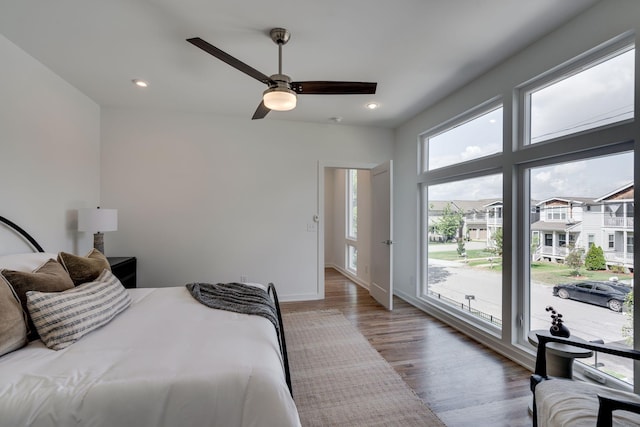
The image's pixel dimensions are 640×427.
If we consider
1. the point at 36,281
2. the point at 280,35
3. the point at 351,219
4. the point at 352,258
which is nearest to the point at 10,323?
the point at 36,281

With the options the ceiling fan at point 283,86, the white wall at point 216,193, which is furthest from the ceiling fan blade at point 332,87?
the white wall at point 216,193

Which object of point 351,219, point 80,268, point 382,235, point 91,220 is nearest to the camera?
point 80,268

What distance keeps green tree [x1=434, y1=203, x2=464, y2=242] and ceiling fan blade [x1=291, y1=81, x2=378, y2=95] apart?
2129mm

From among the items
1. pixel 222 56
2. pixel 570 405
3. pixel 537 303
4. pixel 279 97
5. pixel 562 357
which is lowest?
pixel 562 357

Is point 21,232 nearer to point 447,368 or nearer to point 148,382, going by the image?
point 148,382

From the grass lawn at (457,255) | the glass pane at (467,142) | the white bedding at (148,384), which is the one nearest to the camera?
the white bedding at (148,384)

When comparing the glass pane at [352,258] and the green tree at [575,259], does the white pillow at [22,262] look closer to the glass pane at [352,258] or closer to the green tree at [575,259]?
the green tree at [575,259]

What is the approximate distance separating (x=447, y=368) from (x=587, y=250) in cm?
147

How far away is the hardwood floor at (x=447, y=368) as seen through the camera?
1.96 meters

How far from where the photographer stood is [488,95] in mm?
2908

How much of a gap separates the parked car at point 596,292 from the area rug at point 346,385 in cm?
151

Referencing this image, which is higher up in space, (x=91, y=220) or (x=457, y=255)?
(x=91, y=220)

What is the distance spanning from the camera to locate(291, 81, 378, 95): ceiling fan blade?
7.52ft

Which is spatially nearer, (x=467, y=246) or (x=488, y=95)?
(x=488, y=95)
